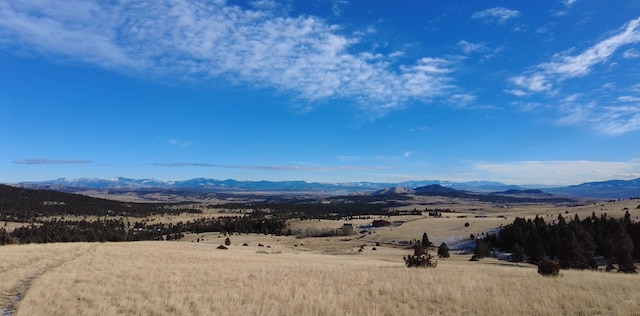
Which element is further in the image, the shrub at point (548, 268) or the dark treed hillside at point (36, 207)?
the dark treed hillside at point (36, 207)

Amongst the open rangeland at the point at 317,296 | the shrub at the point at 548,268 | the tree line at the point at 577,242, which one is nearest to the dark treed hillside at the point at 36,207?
the tree line at the point at 577,242

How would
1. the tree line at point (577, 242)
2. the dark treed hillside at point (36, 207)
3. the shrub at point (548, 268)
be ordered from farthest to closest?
the dark treed hillside at point (36, 207) → the tree line at point (577, 242) → the shrub at point (548, 268)

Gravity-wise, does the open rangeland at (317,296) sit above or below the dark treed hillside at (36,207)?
above

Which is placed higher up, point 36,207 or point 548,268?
point 548,268

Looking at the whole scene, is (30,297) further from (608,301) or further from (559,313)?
(608,301)

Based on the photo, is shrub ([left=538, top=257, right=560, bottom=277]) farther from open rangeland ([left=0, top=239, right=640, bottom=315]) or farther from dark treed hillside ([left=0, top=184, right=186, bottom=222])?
dark treed hillside ([left=0, top=184, right=186, bottom=222])


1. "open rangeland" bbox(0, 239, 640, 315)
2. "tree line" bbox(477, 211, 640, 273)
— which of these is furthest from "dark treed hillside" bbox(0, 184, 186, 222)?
"open rangeland" bbox(0, 239, 640, 315)

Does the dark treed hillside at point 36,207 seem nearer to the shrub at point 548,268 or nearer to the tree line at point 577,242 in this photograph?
the tree line at point 577,242

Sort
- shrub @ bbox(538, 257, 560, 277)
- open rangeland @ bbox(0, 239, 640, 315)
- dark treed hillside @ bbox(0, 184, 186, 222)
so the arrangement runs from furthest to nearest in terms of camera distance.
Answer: dark treed hillside @ bbox(0, 184, 186, 222) → shrub @ bbox(538, 257, 560, 277) → open rangeland @ bbox(0, 239, 640, 315)

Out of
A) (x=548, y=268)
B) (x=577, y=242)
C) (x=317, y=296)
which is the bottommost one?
(x=577, y=242)

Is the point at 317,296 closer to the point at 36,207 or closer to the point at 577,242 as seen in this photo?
the point at 577,242

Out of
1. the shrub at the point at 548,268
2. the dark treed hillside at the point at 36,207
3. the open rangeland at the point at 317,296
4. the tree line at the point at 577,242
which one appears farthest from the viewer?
the dark treed hillside at the point at 36,207

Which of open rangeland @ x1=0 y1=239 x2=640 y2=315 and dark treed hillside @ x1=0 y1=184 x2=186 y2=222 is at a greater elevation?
open rangeland @ x1=0 y1=239 x2=640 y2=315

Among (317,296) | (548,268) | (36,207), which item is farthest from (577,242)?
(36,207)
